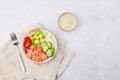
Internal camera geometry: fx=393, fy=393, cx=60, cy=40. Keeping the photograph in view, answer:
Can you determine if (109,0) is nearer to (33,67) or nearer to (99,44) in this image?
(99,44)

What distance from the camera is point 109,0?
167 cm

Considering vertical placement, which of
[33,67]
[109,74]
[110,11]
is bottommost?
[109,74]

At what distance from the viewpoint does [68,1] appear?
1.66m

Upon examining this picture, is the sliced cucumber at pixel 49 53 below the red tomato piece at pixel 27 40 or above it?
below

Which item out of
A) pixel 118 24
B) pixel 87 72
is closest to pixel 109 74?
pixel 87 72

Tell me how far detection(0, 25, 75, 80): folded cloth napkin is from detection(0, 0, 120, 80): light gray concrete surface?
0.09ft

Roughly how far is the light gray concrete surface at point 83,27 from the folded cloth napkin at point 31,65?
0.03 m

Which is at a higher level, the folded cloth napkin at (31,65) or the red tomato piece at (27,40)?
the red tomato piece at (27,40)

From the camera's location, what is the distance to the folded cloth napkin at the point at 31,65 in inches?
62.7

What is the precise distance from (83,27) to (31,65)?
27 centimetres

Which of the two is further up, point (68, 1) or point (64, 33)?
point (68, 1)

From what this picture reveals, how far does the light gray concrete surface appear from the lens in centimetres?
163

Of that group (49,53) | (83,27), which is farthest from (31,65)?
(83,27)

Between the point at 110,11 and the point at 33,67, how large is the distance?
402 mm
